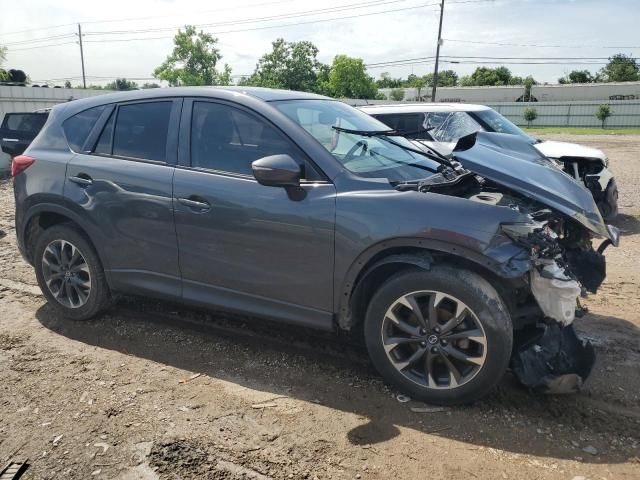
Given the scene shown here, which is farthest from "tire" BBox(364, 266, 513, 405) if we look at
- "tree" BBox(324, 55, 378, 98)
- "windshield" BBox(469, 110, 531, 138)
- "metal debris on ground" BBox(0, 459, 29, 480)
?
"tree" BBox(324, 55, 378, 98)

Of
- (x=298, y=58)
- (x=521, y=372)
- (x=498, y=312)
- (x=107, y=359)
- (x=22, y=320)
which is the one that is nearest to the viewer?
(x=498, y=312)

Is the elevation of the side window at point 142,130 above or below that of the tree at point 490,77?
below

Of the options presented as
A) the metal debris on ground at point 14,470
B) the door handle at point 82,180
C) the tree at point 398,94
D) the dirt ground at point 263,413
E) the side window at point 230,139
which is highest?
the tree at point 398,94

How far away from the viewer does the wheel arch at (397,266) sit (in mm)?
2967

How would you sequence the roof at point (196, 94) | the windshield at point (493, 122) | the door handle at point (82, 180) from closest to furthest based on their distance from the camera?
the roof at point (196, 94), the door handle at point (82, 180), the windshield at point (493, 122)

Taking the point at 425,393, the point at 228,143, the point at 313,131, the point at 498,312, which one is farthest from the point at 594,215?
the point at 228,143

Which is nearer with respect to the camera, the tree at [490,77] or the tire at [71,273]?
the tire at [71,273]

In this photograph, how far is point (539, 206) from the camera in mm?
3385

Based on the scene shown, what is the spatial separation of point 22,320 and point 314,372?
2.75m

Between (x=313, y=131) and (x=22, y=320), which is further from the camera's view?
(x=22, y=320)

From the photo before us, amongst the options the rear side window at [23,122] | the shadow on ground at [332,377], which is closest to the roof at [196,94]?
the shadow on ground at [332,377]

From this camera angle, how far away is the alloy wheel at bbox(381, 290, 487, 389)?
3.00 m

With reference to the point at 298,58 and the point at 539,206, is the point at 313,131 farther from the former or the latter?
the point at 298,58

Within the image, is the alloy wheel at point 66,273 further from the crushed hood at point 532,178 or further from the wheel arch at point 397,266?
the crushed hood at point 532,178
